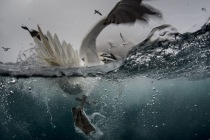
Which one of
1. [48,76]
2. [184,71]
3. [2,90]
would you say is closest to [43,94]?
[2,90]

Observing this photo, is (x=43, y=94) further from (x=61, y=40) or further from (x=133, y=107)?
(x=133, y=107)

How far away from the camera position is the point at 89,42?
20.7ft

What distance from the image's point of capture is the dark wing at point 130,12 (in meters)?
5.71

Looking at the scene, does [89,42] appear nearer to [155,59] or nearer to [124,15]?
[124,15]

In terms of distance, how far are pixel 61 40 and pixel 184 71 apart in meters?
7.09

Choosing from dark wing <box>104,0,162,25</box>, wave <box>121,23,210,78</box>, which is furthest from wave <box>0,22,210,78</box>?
dark wing <box>104,0,162,25</box>

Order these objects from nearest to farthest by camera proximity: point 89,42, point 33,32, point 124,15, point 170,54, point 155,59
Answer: point 124,15 < point 33,32 < point 89,42 < point 170,54 < point 155,59

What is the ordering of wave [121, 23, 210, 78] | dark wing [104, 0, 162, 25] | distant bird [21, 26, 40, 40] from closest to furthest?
dark wing [104, 0, 162, 25] < distant bird [21, 26, 40, 40] < wave [121, 23, 210, 78]

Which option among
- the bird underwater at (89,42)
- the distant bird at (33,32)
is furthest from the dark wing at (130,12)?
the distant bird at (33,32)

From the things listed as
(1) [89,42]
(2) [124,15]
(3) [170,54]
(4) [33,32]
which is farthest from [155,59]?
(4) [33,32]

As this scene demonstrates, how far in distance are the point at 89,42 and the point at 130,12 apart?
1194mm

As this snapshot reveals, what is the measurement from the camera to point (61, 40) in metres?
6.10

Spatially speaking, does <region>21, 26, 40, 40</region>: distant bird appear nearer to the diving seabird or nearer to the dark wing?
the diving seabird

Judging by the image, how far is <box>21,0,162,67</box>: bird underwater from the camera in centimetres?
577
